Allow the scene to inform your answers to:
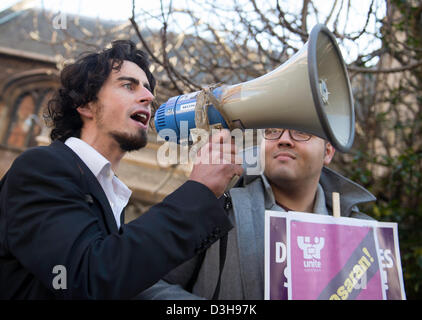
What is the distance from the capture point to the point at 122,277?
0.83 meters

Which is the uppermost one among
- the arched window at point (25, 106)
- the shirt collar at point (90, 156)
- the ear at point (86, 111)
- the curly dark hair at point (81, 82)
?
the arched window at point (25, 106)

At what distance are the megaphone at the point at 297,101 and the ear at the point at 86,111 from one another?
39 centimetres

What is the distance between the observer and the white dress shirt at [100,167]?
1296 mm

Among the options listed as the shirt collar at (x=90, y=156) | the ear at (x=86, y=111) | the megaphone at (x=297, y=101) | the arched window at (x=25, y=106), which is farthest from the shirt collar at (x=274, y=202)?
the arched window at (x=25, y=106)

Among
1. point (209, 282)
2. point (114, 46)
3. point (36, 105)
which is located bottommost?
point (209, 282)

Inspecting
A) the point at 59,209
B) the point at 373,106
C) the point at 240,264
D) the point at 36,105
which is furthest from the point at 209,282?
the point at 36,105

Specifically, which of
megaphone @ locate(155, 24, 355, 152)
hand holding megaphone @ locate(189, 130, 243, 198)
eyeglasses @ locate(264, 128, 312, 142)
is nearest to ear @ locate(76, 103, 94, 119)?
megaphone @ locate(155, 24, 355, 152)

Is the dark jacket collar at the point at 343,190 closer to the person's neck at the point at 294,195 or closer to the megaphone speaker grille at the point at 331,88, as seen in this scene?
the person's neck at the point at 294,195

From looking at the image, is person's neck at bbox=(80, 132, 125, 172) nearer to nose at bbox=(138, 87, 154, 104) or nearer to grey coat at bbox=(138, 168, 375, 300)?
nose at bbox=(138, 87, 154, 104)

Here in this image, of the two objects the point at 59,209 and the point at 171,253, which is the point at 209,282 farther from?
the point at 59,209

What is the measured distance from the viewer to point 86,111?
1558 mm

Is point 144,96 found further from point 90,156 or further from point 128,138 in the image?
point 90,156

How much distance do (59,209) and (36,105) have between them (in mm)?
10712

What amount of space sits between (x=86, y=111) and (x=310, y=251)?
3.78 feet
